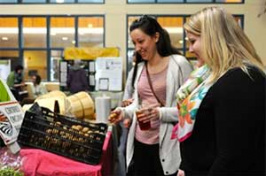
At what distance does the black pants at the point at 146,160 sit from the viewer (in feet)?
6.61

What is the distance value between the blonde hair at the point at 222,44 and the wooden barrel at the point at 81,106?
1.53 meters

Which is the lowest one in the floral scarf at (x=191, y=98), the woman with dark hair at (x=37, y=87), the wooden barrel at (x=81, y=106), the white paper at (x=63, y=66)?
the woman with dark hair at (x=37, y=87)

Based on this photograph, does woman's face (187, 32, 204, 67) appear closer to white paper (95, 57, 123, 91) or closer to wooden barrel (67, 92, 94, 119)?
wooden barrel (67, 92, 94, 119)

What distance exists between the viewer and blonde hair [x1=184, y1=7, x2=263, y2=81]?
1.15m

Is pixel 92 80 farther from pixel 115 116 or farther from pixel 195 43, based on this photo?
pixel 195 43

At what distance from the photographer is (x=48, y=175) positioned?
169cm

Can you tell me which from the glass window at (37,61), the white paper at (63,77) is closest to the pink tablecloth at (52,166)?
the white paper at (63,77)

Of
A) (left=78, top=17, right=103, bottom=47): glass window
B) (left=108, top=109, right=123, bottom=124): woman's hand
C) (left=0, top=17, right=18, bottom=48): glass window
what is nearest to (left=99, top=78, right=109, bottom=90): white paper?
(left=78, top=17, right=103, bottom=47): glass window

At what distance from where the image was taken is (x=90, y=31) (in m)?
11.7

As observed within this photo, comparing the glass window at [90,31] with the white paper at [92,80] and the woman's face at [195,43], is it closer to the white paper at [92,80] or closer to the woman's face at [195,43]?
the white paper at [92,80]

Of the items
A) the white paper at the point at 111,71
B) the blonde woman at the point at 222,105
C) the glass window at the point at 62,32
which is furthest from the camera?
the glass window at the point at 62,32

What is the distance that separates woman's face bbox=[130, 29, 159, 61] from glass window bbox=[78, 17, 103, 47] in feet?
31.2

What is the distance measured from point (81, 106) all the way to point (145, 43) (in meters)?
0.86

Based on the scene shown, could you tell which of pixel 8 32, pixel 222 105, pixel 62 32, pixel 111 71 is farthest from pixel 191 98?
pixel 8 32
